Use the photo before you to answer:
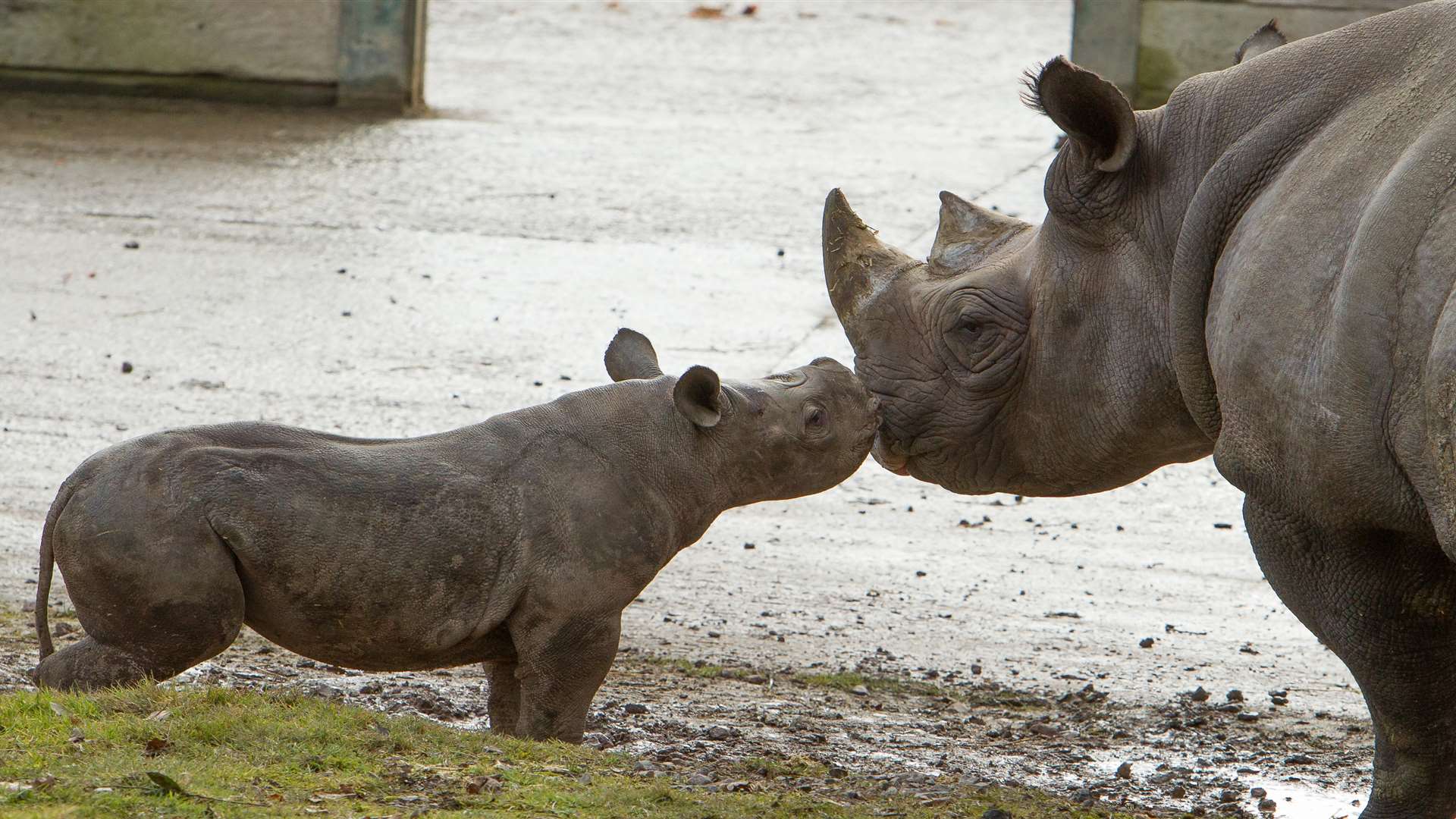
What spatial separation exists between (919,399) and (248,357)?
483 cm

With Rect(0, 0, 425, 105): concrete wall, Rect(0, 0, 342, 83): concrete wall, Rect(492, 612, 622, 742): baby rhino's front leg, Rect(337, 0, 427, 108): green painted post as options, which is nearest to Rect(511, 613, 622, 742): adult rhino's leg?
Rect(492, 612, 622, 742): baby rhino's front leg

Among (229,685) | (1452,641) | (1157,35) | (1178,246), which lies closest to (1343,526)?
(1452,641)

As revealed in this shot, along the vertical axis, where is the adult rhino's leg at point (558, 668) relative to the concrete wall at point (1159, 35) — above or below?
below

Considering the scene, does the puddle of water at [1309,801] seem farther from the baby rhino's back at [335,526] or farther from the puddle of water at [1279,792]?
the baby rhino's back at [335,526]

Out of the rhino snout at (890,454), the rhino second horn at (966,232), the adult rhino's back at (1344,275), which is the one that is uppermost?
the adult rhino's back at (1344,275)

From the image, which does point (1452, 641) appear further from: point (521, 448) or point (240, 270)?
point (240, 270)

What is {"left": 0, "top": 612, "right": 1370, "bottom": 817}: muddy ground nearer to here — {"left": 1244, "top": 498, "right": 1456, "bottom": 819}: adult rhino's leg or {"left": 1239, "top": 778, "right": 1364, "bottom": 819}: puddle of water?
{"left": 1239, "top": 778, "right": 1364, "bottom": 819}: puddle of water

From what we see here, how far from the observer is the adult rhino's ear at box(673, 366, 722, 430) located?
4988 mm

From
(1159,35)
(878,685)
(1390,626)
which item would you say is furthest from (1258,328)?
(1159,35)

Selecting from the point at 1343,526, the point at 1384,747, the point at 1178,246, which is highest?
the point at 1178,246

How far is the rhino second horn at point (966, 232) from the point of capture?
5211mm

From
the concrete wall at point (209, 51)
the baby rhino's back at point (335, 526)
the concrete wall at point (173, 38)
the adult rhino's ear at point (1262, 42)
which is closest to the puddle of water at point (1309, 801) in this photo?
the adult rhino's ear at point (1262, 42)

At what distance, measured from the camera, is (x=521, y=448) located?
16.2 feet

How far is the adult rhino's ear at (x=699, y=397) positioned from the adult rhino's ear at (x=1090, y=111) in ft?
3.51
